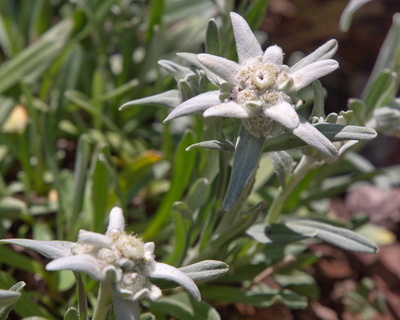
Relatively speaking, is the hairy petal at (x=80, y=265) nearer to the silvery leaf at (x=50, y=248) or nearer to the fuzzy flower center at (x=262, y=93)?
the silvery leaf at (x=50, y=248)

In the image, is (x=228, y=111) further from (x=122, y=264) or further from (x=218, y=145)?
(x=122, y=264)

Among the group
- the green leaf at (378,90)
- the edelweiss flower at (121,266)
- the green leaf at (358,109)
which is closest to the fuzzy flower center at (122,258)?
the edelweiss flower at (121,266)

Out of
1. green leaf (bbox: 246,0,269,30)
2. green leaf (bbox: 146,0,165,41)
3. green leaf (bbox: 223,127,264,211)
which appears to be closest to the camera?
green leaf (bbox: 223,127,264,211)

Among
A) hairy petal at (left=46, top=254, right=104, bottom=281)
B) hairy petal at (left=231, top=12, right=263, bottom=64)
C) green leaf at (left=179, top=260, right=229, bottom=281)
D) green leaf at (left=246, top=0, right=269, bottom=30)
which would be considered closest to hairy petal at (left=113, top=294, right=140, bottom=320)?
hairy petal at (left=46, top=254, right=104, bottom=281)

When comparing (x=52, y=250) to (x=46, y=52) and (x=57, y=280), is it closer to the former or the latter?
(x=57, y=280)

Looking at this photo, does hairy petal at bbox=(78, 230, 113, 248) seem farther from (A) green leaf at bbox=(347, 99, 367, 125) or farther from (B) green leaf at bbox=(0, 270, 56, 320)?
(A) green leaf at bbox=(347, 99, 367, 125)

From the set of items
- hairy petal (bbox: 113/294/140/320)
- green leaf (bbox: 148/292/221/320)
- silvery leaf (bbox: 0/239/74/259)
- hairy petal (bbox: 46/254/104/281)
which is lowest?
green leaf (bbox: 148/292/221/320)

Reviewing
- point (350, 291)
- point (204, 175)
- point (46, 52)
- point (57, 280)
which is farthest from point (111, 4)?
point (350, 291)
